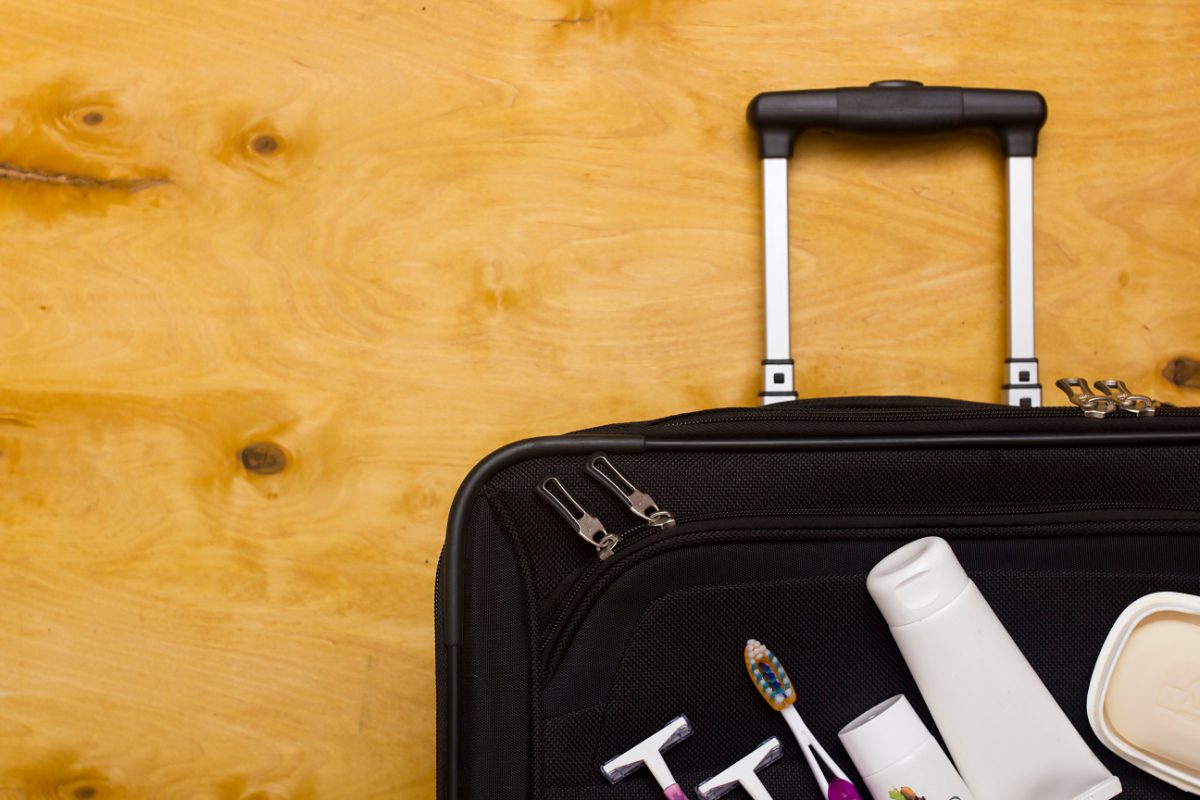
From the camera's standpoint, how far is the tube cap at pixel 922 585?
38cm

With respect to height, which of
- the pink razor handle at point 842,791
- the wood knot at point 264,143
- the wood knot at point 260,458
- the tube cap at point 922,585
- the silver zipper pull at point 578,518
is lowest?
the pink razor handle at point 842,791

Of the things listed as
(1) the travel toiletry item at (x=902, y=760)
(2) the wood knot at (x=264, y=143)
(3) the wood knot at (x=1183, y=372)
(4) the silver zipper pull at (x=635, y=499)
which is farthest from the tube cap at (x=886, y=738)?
(2) the wood knot at (x=264, y=143)

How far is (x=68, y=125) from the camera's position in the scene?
55 centimetres

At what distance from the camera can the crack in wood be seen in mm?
552

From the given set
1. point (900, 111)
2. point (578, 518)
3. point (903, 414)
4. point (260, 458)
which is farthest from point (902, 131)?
point (260, 458)

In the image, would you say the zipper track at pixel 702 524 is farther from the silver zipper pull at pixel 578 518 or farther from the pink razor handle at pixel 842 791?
the pink razor handle at pixel 842 791

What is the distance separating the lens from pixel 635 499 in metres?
0.41

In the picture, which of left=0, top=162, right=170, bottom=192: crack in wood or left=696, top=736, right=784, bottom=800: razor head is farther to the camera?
left=0, top=162, right=170, bottom=192: crack in wood

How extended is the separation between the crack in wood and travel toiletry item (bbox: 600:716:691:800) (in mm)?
452

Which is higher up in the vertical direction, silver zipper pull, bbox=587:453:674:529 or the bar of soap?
silver zipper pull, bbox=587:453:674:529

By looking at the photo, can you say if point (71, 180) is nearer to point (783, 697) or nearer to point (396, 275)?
point (396, 275)

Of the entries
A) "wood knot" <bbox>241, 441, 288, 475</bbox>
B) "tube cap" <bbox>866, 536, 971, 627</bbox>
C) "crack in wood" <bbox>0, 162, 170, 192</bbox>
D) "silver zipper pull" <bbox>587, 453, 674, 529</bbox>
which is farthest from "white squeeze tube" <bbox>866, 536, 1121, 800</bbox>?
"crack in wood" <bbox>0, 162, 170, 192</bbox>

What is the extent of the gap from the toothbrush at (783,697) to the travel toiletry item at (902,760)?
0.06ft

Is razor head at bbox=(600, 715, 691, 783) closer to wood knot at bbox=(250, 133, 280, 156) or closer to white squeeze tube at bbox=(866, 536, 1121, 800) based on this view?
white squeeze tube at bbox=(866, 536, 1121, 800)
